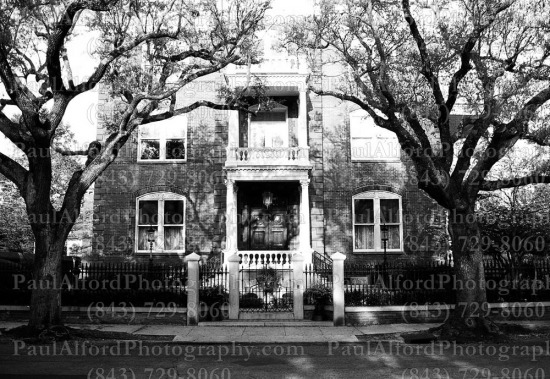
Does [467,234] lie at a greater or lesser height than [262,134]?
lesser

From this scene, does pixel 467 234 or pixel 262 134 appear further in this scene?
pixel 262 134

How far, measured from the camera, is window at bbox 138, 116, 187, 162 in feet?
75.6

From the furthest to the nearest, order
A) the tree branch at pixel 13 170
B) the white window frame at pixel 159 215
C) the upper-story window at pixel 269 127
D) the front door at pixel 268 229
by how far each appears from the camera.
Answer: the upper-story window at pixel 269 127
the white window frame at pixel 159 215
the front door at pixel 268 229
the tree branch at pixel 13 170

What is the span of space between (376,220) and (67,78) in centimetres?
1360

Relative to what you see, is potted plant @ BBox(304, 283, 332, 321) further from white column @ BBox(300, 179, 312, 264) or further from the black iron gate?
white column @ BBox(300, 179, 312, 264)

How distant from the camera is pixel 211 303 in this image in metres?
→ 16.3

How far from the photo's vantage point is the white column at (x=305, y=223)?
800 inches

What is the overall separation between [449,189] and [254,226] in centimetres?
1039

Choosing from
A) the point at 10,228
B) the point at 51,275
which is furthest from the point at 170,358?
the point at 10,228

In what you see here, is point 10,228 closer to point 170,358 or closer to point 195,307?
point 195,307

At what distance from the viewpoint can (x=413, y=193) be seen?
22781 millimetres

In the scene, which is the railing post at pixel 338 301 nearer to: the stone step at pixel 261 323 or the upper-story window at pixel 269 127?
the stone step at pixel 261 323

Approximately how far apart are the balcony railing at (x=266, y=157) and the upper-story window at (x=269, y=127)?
126cm

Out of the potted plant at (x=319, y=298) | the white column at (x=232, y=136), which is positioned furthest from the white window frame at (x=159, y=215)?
the potted plant at (x=319, y=298)
